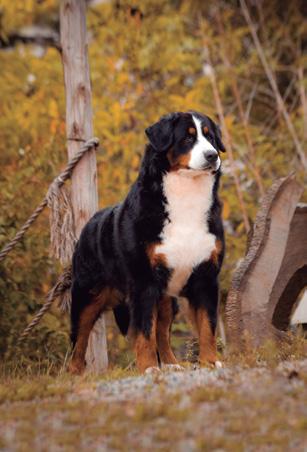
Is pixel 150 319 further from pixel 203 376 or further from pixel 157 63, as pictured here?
Answer: pixel 157 63

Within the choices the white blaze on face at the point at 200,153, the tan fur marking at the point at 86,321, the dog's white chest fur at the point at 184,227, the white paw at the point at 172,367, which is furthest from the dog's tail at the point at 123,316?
the white blaze on face at the point at 200,153

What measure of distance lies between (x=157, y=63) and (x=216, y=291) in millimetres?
5278

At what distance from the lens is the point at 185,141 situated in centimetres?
464

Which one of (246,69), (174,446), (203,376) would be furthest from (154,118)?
(174,446)

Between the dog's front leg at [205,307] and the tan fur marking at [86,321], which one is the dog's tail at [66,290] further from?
the dog's front leg at [205,307]

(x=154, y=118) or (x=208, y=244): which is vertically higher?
(x=154, y=118)

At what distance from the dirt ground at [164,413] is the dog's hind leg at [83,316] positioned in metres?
1.62

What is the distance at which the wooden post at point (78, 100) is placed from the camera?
20.2ft

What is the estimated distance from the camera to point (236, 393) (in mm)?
3289

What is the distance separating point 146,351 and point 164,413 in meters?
1.45

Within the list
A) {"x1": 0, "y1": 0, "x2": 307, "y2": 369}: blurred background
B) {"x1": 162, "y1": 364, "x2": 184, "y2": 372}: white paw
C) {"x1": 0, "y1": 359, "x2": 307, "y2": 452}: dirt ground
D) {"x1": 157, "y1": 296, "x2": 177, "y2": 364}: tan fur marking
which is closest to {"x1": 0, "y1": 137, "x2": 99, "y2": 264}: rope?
{"x1": 0, "y1": 0, "x2": 307, "y2": 369}: blurred background

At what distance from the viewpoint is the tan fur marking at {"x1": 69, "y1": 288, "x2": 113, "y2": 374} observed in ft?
17.8

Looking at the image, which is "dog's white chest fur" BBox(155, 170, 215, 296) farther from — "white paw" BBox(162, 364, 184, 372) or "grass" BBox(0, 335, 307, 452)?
"grass" BBox(0, 335, 307, 452)

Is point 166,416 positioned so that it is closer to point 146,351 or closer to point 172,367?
point 146,351
